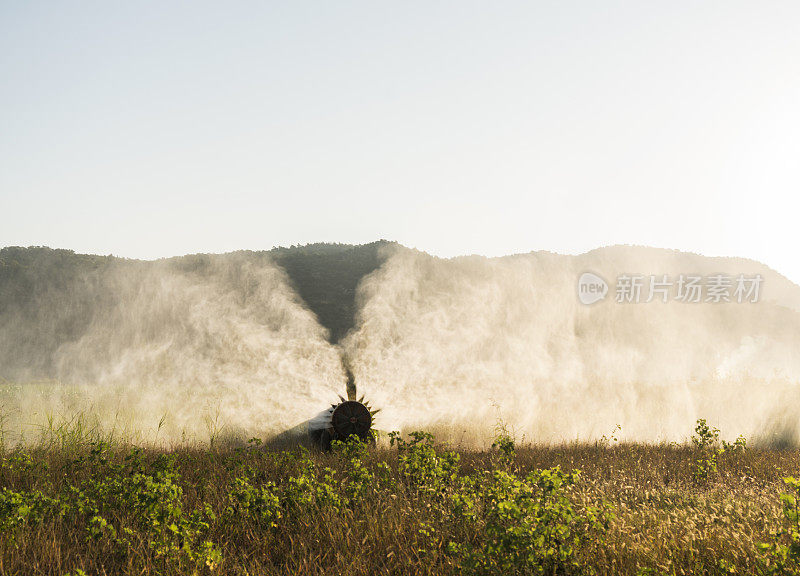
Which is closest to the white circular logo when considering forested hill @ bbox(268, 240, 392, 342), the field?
forested hill @ bbox(268, 240, 392, 342)

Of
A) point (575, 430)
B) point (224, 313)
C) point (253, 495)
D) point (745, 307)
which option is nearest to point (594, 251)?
point (745, 307)

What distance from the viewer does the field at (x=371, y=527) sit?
4.95 metres

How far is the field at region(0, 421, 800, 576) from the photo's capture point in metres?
4.95

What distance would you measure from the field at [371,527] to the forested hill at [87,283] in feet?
49.5

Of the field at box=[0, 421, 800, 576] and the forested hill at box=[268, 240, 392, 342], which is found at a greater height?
the forested hill at box=[268, 240, 392, 342]

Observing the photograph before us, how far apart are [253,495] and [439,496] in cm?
282

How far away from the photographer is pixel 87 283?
31562 millimetres

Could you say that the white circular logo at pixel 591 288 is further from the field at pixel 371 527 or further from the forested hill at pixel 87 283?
the field at pixel 371 527

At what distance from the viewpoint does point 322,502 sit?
6918mm

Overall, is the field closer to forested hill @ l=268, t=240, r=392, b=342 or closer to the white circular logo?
forested hill @ l=268, t=240, r=392, b=342

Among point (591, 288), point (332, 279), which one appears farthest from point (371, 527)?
point (591, 288)

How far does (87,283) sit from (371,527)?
31849 millimetres

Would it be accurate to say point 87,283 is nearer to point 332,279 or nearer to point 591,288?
point 332,279

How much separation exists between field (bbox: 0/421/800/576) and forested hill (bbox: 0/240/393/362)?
15079 millimetres
